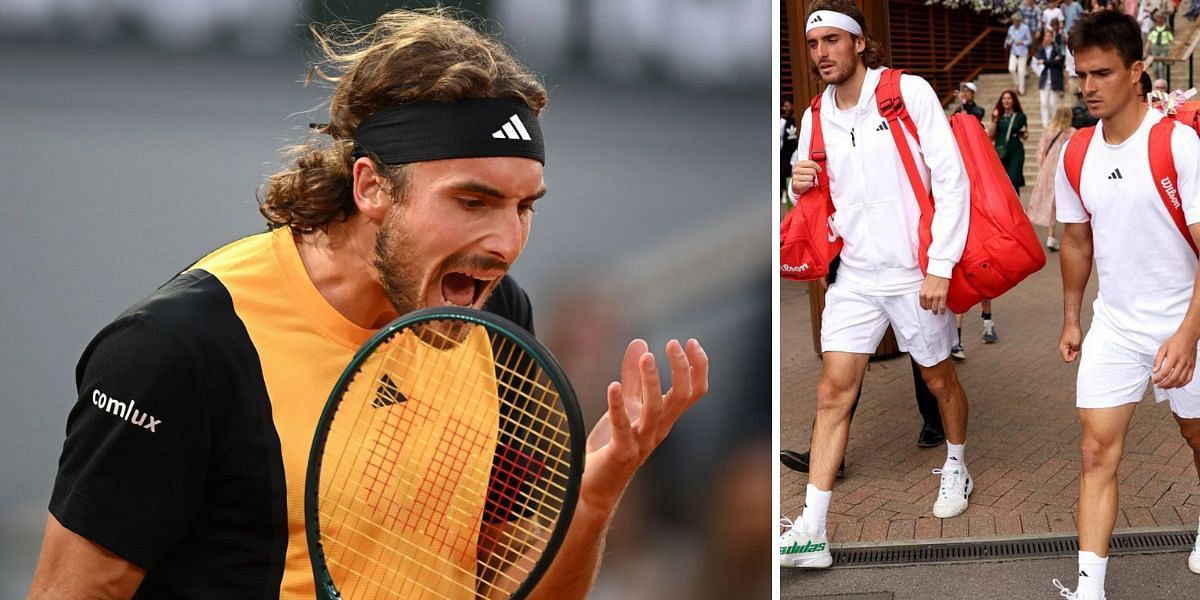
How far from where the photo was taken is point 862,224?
4.75 m

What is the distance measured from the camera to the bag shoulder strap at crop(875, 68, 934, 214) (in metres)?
4.64

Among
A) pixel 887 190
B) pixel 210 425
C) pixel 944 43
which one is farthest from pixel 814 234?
pixel 944 43

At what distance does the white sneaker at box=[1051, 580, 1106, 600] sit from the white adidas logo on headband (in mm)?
2861

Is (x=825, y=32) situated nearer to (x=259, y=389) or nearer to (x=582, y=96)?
(x=582, y=96)

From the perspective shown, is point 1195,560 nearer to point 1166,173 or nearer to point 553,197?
point 1166,173

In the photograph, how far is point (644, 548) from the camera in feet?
10.9

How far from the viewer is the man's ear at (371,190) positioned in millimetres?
2234

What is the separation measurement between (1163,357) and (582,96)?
6.95 ft

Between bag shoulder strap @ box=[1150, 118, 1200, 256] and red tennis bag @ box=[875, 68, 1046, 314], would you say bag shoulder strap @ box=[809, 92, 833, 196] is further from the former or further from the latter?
bag shoulder strap @ box=[1150, 118, 1200, 256]

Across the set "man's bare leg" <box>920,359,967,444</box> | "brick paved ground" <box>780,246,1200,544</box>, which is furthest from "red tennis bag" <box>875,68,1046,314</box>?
"brick paved ground" <box>780,246,1200,544</box>

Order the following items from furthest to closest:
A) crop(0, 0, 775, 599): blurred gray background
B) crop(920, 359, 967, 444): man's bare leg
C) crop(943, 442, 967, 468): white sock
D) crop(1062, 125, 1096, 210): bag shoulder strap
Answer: crop(943, 442, 967, 468): white sock < crop(920, 359, 967, 444): man's bare leg < crop(1062, 125, 1096, 210): bag shoulder strap < crop(0, 0, 775, 599): blurred gray background

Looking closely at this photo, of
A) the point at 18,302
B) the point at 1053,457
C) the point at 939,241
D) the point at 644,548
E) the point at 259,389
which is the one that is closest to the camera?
the point at 259,389

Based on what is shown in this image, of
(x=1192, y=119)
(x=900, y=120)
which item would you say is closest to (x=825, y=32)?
(x=900, y=120)

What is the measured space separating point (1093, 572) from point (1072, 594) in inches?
6.5
